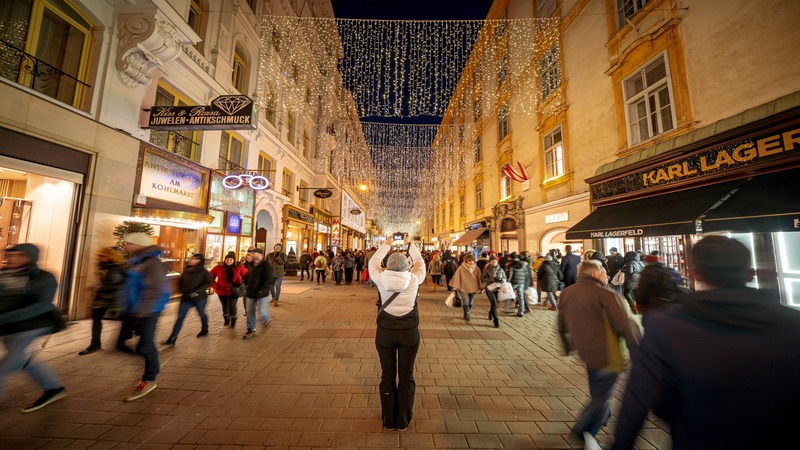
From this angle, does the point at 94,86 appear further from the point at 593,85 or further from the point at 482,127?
the point at 482,127

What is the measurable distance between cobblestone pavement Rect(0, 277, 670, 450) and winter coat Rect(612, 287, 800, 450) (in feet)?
6.30

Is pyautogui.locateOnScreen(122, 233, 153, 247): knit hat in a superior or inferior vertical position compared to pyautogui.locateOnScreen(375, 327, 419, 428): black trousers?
superior

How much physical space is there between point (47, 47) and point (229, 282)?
21.7 ft

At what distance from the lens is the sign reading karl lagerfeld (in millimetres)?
7855

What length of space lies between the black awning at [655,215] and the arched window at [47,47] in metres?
14.1

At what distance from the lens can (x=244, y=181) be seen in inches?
458

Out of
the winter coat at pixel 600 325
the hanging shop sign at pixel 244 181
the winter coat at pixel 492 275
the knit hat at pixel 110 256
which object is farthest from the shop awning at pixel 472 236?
the knit hat at pixel 110 256

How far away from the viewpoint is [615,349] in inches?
106

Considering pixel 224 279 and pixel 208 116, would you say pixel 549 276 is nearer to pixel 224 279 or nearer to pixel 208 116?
pixel 224 279

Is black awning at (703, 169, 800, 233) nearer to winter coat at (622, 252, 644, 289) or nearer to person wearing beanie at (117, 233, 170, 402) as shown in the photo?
winter coat at (622, 252, 644, 289)

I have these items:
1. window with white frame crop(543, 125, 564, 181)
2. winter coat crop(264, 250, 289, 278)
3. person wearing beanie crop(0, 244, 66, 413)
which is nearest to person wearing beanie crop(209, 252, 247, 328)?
winter coat crop(264, 250, 289, 278)

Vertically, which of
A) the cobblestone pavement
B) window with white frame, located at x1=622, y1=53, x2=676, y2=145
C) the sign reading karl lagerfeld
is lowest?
the cobblestone pavement

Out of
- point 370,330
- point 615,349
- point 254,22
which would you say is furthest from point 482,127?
point 615,349

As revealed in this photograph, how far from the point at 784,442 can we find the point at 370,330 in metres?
6.06
